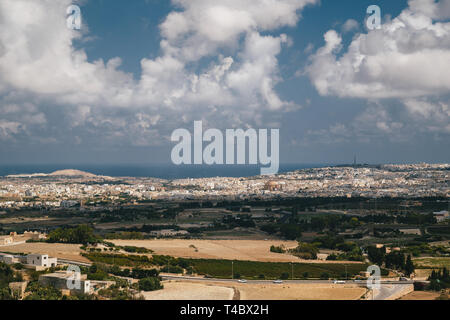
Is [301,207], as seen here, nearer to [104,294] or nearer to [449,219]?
[449,219]

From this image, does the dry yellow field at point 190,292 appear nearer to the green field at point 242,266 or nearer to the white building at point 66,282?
the white building at point 66,282

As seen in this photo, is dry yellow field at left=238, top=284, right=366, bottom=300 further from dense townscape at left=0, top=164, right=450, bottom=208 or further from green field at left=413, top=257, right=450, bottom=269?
dense townscape at left=0, top=164, right=450, bottom=208

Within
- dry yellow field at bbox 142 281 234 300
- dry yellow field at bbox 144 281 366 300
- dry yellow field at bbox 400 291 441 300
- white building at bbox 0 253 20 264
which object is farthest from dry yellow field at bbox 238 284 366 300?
white building at bbox 0 253 20 264

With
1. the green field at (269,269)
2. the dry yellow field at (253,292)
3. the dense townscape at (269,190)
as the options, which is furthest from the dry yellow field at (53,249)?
the dense townscape at (269,190)

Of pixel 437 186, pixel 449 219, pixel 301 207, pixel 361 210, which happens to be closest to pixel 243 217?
pixel 301 207

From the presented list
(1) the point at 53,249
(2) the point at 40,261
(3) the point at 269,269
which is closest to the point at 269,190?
(1) the point at 53,249

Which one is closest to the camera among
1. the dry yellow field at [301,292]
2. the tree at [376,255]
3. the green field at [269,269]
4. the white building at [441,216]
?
the dry yellow field at [301,292]
